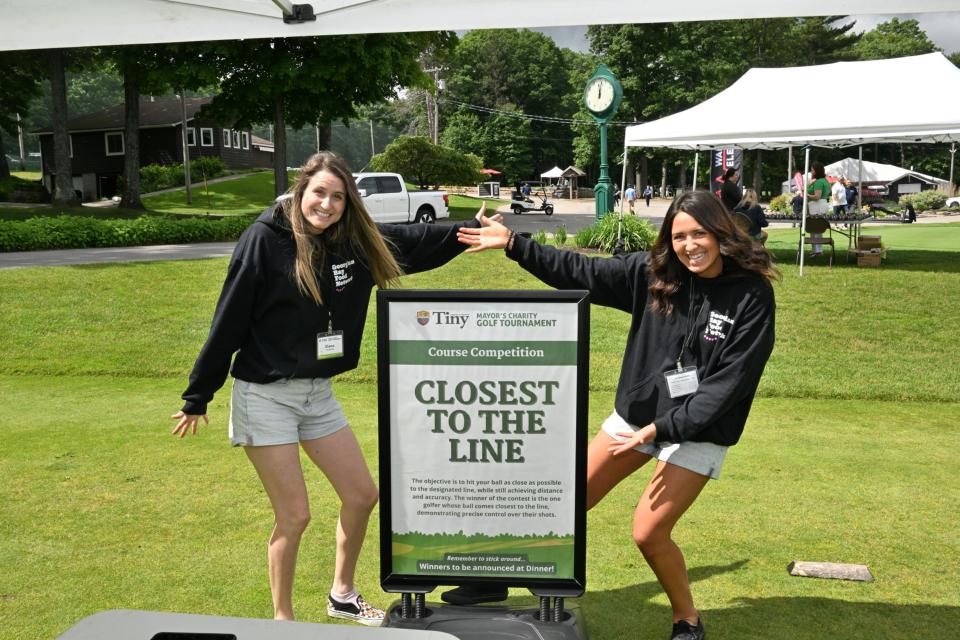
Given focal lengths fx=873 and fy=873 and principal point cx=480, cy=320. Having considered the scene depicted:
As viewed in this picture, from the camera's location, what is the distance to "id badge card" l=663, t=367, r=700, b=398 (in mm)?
3281

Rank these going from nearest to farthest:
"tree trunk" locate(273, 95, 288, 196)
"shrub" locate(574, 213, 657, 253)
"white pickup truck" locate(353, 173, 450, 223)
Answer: "shrub" locate(574, 213, 657, 253) → "white pickup truck" locate(353, 173, 450, 223) → "tree trunk" locate(273, 95, 288, 196)

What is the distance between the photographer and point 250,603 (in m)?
3.86

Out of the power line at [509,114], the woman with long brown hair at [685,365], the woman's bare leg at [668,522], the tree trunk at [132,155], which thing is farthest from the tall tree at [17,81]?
the power line at [509,114]

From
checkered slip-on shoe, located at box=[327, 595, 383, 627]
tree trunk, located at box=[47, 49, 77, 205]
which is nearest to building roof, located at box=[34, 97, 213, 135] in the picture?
tree trunk, located at box=[47, 49, 77, 205]

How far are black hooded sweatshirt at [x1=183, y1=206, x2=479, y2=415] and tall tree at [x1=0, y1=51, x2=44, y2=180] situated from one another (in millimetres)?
41419

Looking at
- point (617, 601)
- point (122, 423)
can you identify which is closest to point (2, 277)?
point (122, 423)

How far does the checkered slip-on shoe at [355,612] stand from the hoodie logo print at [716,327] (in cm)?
182

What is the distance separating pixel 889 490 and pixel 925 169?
277ft

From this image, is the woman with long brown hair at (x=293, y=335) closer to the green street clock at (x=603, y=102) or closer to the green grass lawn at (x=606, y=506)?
the green grass lawn at (x=606, y=506)

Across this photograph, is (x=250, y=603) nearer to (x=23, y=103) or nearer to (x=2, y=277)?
(x=2, y=277)

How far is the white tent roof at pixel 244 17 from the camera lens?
3.19 m

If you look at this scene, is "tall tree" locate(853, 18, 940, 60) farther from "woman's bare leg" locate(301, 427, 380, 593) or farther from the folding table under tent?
"woman's bare leg" locate(301, 427, 380, 593)

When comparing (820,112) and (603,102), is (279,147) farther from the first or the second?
(820,112)

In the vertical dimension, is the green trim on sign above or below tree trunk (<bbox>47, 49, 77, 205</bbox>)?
below
